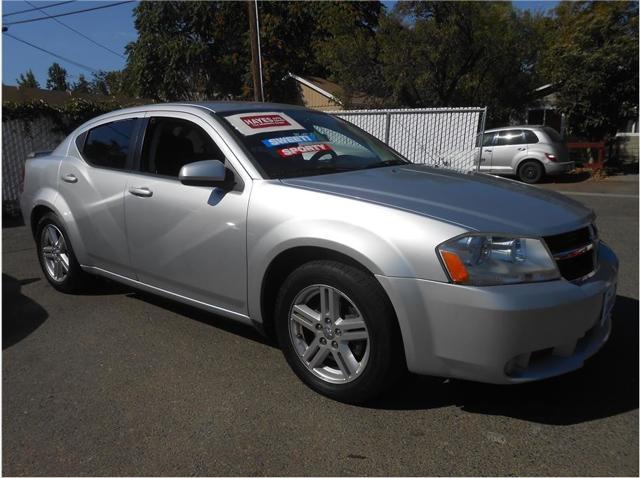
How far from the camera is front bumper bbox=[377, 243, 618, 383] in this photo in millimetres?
2332

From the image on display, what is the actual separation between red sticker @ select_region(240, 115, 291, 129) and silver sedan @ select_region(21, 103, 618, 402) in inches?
0.6

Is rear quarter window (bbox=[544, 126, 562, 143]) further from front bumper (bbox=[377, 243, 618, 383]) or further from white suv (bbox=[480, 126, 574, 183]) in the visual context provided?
front bumper (bbox=[377, 243, 618, 383])

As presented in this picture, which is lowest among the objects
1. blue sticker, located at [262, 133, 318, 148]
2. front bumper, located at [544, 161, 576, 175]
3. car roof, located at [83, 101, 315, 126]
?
front bumper, located at [544, 161, 576, 175]

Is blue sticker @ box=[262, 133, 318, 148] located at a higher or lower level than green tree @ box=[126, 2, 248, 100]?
lower

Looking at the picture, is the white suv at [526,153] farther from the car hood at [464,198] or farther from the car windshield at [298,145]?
the car hood at [464,198]

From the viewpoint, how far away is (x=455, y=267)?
2.38m

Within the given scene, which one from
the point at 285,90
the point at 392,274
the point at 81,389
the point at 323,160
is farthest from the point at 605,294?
the point at 285,90

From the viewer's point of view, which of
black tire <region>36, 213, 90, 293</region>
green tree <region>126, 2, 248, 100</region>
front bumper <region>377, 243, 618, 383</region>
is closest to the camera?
front bumper <region>377, 243, 618, 383</region>

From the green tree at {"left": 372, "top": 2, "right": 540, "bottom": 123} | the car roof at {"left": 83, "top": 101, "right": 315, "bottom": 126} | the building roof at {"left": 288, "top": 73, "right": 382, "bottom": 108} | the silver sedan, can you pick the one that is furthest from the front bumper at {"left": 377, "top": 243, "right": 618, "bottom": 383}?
the building roof at {"left": 288, "top": 73, "right": 382, "bottom": 108}

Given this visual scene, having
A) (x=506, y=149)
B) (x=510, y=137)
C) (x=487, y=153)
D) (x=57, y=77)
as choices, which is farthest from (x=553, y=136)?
(x=57, y=77)

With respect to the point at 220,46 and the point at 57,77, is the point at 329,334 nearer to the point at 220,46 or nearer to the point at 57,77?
the point at 220,46

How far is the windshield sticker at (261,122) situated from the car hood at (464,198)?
0.55 m

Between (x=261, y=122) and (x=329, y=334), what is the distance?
1.52 m

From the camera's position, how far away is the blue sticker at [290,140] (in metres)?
3.37
